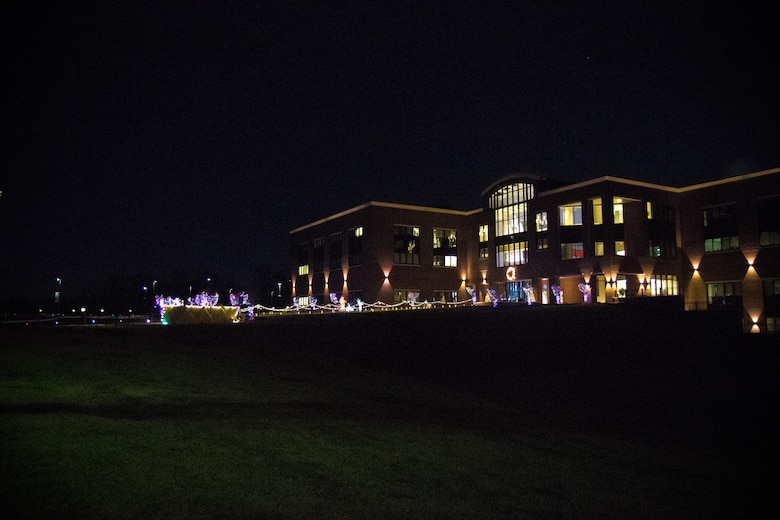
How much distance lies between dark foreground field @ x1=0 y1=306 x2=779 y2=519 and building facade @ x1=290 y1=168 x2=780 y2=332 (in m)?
28.6

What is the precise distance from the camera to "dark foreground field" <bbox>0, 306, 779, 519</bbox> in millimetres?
6672

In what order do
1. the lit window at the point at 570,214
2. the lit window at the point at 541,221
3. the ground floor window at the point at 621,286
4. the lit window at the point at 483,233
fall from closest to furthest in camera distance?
the ground floor window at the point at 621,286 → the lit window at the point at 570,214 → the lit window at the point at 541,221 → the lit window at the point at 483,233

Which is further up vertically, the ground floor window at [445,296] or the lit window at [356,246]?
the lit window at [356,246]

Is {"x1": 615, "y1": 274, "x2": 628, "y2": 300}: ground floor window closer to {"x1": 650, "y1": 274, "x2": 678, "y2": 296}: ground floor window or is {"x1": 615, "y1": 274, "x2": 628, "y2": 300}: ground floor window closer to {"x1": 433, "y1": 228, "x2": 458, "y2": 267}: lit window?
{"x1": 650, "y1": 274, "x2": 678, "y2": 296}: ground floor window

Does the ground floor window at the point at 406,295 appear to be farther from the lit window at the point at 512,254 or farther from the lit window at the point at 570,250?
the lit window at the point at 570,250

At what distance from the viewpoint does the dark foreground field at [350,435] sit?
667 cm

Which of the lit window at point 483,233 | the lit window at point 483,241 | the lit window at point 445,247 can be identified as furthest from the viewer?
the lit window at point 445,247

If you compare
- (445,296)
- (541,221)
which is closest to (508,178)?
(541,221)

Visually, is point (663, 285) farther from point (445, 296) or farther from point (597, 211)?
point (445, 296)

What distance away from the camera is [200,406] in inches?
415

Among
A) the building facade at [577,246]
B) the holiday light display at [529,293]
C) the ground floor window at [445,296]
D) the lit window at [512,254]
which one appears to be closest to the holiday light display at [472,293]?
the building facade at [577,246]

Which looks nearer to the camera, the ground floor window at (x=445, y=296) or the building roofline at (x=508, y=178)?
the building roofline at (x=508, y=178)

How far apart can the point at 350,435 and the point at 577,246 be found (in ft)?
170

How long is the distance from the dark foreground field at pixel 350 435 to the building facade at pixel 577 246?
28.6 m
